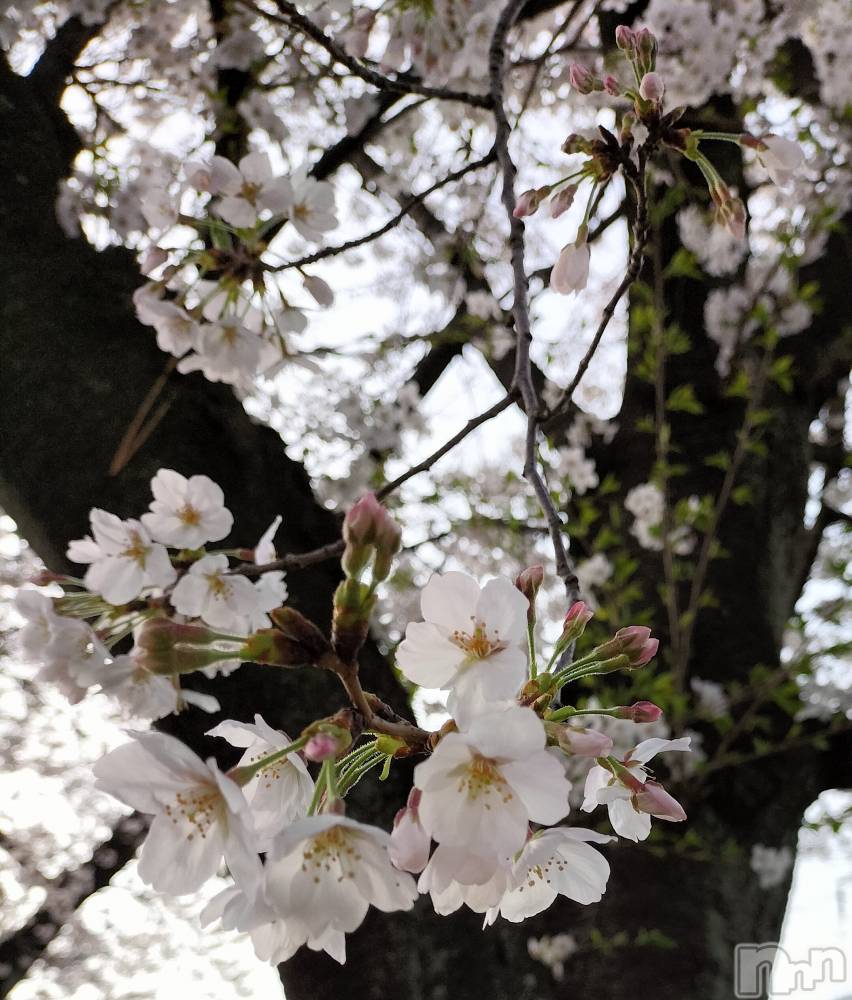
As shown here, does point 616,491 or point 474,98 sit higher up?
point 616,491

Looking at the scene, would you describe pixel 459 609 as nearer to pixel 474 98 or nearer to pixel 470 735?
pixel 470 735

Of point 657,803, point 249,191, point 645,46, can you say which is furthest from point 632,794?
point 249,191

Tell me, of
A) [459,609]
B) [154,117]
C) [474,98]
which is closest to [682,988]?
[459,609]

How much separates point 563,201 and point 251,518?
2.52 feet

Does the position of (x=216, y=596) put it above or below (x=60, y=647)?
above

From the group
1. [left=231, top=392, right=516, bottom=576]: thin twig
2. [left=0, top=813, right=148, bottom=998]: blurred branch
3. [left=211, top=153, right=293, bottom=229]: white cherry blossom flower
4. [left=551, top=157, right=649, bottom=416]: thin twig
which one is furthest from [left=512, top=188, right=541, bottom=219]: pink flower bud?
[left=0, top=813, right=148, bottom=998]: blurred branch

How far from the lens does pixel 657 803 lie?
1.93 ft

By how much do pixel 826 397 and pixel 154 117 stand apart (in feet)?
9.17

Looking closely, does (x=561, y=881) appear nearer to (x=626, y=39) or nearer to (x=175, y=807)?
(x=175, y=807)

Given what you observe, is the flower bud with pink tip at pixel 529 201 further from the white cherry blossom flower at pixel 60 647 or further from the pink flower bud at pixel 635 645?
the white cherry blossom flower at pixel 60 647

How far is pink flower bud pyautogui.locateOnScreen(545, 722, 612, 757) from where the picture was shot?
1.61 ft

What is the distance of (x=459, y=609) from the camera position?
0.58m

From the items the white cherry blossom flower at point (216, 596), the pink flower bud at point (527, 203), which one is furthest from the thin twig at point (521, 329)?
the white cherry blossom flower at point (216, 596)

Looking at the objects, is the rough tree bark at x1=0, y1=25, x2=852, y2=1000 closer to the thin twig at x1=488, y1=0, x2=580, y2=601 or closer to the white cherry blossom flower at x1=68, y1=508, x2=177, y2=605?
the white cherry blossom flower at x1=68, y1=508, x2=177, y2=605
